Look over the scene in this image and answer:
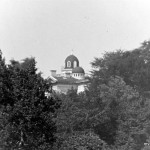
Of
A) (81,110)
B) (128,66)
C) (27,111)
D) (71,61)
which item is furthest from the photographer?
(71,61)

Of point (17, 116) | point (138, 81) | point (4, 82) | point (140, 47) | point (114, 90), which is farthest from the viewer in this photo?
point (140, 47)

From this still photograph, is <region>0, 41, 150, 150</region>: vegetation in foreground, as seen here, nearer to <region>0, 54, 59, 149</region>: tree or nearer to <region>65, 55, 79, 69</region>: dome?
<region>0, 54, 59, 149</region>: tree

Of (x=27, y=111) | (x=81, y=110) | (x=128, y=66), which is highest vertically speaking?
(x=128, y=66)

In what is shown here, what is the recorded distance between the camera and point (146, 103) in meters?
37.2

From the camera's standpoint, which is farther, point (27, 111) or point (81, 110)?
point (81, 110)

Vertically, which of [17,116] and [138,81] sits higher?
[138,81]

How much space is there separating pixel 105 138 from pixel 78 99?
6.95 meters

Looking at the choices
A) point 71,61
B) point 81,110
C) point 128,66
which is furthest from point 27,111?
point 71,61

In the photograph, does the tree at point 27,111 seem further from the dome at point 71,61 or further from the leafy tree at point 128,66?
the dome at point 71,61

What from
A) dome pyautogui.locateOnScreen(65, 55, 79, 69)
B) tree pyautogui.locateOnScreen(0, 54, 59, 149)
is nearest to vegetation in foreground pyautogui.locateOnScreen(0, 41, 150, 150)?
tree pyautogui.locateOnScreen(0, 54, 59, 149)

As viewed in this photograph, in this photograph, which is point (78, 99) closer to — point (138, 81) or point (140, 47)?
point (138, 81)

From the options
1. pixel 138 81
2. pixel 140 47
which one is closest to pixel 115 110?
pixel 138 81

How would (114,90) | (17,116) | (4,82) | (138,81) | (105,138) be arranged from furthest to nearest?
(138,81) → (114,90) → (105,138) → (4,82) → (17,116)

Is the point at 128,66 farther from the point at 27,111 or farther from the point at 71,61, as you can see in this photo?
the point at 71,61
